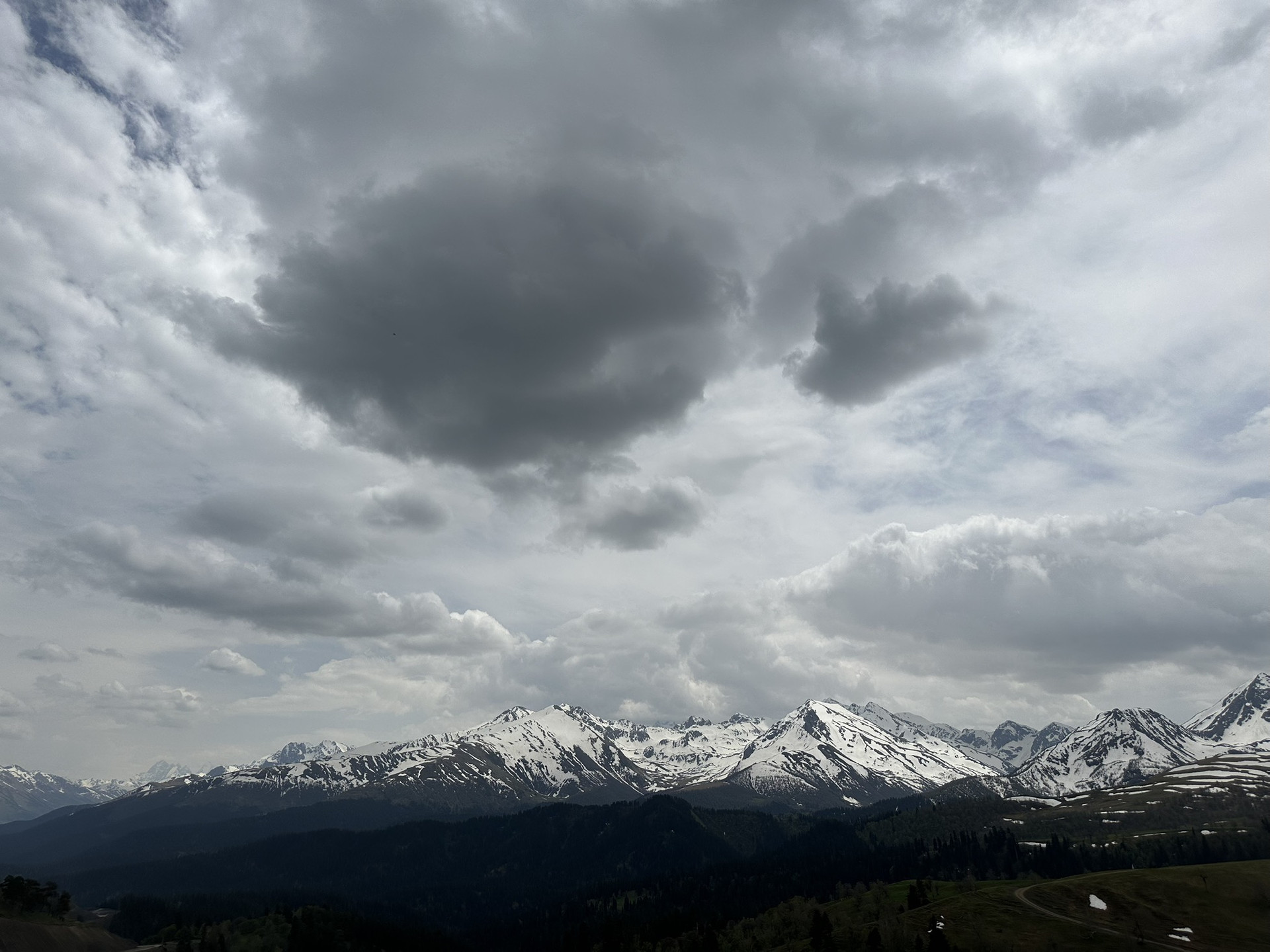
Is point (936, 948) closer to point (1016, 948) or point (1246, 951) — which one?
point (1016, 948)

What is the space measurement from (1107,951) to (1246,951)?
36259 millimetres

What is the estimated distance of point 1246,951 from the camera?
198875 millimetres

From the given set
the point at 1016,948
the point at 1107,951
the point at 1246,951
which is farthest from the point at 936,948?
the point at 1246,951

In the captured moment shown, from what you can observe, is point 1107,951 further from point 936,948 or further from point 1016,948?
point 936,948

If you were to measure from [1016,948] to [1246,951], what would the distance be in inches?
2240

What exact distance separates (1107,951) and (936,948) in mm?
40902

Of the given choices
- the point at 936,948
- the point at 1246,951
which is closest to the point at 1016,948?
the point at 936,948

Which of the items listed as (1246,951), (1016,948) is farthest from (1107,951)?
(1246,951)

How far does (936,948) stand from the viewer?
200 m

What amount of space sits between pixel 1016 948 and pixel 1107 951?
2103 centimetres

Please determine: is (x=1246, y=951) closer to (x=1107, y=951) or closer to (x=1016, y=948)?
(x=1107, y=951)

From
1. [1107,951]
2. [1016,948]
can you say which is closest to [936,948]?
Result: [1016,948]
